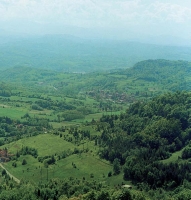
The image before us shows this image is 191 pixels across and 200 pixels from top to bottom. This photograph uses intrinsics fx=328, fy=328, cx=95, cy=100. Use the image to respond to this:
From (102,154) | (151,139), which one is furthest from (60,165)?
(151,139)

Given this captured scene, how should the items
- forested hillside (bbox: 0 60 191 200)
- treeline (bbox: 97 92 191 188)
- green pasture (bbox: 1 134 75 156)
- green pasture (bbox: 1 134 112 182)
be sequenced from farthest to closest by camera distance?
green pasture (bbox: 1 134 75 156)
green pasture (bbox: 1 134 112 182)
treeline (bbox: 97 92 191 188)
forested hillside (bbox: 0 60 191 200)

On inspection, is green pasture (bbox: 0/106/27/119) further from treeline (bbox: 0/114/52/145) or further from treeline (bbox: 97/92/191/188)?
treeline (bbox: 97/92/191/188)

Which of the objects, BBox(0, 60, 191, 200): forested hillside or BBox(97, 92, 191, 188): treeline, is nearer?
BBox(0, 60, 191, 200): forested hillside

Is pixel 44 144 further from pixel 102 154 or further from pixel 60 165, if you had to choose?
pixel 102 154

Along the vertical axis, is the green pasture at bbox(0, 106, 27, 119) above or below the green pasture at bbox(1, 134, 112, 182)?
below

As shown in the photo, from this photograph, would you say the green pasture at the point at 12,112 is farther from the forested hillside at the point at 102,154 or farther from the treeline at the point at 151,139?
the treeline at the point at 151,139

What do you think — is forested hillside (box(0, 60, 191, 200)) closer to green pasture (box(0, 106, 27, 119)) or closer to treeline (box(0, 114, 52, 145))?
treeline (box(0, 114, 52, 145))

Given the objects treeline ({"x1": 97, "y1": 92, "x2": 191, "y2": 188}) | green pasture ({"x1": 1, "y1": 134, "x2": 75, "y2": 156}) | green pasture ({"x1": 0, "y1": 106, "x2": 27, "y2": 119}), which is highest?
treeline ({"x1": 97, "y1": 92, "x2": 191, "y2": 188})

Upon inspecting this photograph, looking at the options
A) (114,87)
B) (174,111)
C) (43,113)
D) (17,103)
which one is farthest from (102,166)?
(114,87)

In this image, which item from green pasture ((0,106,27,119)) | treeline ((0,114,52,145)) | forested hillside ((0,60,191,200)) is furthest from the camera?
green pasture ((0,106,27,119))

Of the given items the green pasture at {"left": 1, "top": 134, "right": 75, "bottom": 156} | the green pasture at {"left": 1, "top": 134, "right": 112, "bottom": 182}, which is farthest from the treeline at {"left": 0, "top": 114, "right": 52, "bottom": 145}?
the green pasture at {"left": 1, "top": 134, "right": 112, "bottom": 182}
